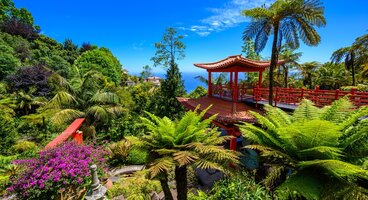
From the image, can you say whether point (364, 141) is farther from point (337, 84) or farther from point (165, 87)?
point (337, 84)

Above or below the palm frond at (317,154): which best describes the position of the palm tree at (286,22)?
above

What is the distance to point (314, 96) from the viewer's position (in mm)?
6055

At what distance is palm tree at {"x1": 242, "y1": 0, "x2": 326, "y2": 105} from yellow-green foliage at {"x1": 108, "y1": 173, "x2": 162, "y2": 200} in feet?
18.4

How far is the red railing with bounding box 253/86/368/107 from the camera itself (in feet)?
17.2

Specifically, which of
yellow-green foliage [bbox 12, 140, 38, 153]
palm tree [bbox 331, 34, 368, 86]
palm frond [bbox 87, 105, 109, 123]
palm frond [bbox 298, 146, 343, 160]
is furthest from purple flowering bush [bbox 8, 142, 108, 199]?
palm tree [bbox 331, 34, 368, 86]

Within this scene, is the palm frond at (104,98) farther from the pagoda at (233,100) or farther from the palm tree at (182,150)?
the palm tree at (182,150)

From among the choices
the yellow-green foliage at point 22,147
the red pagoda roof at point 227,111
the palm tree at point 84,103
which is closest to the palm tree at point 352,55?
the red pagoda roof at point 227,111

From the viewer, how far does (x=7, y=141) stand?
320 inches

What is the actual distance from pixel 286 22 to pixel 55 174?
7.42 meters

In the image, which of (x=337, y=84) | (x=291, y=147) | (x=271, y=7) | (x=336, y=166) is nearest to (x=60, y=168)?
(x=291, y=147)

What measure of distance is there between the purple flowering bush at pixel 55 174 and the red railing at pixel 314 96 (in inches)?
248

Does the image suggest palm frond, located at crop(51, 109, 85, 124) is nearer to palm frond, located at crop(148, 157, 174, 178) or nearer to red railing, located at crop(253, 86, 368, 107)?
palm frond, located at crop(148, 157, 174, 178)

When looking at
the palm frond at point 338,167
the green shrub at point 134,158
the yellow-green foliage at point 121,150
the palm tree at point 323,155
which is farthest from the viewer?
the yellow-green foliage at point 121,150

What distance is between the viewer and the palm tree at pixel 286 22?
525 cm
